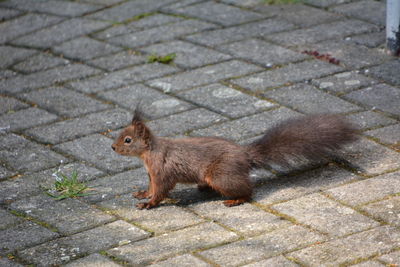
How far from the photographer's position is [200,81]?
21.3ft

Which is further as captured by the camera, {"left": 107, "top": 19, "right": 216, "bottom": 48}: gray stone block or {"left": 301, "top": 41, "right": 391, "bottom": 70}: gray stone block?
{"left": 107, "top": 19, "right": 216, "bottom": 48}: gray stone block

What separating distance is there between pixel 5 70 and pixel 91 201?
113 inches

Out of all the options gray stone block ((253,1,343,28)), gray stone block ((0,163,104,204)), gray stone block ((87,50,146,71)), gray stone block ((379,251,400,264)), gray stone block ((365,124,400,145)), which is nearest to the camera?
gray stone block ((379,251,400,264))

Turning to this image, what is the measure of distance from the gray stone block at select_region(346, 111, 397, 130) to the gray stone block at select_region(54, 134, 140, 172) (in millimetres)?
1582

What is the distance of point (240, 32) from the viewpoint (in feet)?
24.4

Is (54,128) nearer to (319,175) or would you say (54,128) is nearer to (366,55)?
(319,175)

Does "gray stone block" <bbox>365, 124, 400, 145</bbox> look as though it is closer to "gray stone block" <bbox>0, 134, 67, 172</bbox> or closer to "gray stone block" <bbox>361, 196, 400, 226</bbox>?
"gray stone block" <bbox>361, 196, 400, 226</bbox>

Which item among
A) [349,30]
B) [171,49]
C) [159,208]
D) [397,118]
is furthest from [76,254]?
[349,30]

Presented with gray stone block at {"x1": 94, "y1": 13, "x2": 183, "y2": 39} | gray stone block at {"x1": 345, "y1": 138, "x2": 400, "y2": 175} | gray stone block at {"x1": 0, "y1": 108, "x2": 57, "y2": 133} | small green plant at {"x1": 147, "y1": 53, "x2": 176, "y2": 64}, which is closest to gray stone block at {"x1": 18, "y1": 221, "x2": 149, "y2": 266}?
gray stone block at {"x1": 345, "y1": 138, "x2": 400, "y2": 175}

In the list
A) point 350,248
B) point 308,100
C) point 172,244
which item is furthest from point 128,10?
point 350,248

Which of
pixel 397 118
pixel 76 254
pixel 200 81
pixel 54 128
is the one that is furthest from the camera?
pixel 200 81

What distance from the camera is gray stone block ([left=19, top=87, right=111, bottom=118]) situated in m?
6.14

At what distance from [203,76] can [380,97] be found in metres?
1.55

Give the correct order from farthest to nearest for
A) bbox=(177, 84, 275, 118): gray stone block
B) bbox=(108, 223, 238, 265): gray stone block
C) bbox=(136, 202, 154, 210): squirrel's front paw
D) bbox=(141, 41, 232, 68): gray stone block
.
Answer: bbox=(141, 41, 232, 68): gray stone block, bbox=(177, 84, 275, 118): gray stone block, bbox=(136, 202, 154, 210): squirrel's front paw, bbox=(108, 223, 238, 265): gray stone block
